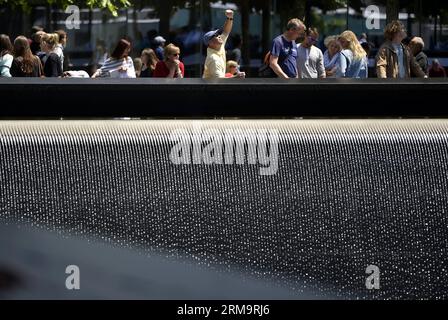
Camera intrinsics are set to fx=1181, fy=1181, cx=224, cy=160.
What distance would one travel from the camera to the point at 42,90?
4.65 metres

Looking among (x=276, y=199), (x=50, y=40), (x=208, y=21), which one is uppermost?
(x=208, y=21)

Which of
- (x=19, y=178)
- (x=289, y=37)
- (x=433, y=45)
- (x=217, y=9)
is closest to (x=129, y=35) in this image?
(x=217, y=9)

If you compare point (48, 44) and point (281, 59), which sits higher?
point (48, 44)

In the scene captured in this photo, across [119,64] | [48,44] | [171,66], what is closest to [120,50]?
[119,64]

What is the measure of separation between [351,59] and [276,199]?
13.1ft

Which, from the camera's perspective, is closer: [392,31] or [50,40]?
[392,31]

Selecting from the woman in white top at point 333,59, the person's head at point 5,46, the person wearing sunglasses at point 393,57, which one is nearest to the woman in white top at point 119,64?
the person's head at point 5,46

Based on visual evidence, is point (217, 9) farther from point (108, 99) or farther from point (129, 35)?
point (108, 99)

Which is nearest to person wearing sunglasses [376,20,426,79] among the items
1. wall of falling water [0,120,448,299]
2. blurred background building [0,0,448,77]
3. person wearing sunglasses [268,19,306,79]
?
person wearing sunglasses [268,19,306,79]

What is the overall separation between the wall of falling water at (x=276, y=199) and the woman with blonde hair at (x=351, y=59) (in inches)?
146

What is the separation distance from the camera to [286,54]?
859cm

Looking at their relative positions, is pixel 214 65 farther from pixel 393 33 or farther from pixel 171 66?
pixel 393 33

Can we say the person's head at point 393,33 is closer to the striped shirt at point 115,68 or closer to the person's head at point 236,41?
the striped shirt at point 115,68

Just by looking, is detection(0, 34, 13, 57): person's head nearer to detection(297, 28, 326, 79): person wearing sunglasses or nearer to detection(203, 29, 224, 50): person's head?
detection(203, 29, 224, 50): person's head
